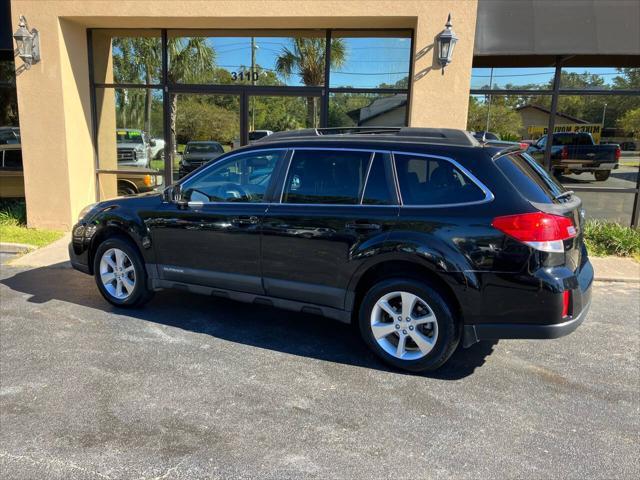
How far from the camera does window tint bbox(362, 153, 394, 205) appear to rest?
4.03 meters

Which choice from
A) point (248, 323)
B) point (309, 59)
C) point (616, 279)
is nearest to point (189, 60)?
point (309, 59)

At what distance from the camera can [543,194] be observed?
3.76 meters

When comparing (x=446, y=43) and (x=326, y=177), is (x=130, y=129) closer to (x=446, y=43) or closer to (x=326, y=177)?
(x=446, y=43)

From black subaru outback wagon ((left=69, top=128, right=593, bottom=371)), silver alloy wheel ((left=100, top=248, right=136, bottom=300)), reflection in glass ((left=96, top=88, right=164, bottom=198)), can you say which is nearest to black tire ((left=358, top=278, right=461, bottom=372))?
black subaru outback wagon ((left=69, top=128, right=593, bottom=371))

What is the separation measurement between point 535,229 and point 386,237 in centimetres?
103

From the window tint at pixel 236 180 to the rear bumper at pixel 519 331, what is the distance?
6.75 ft

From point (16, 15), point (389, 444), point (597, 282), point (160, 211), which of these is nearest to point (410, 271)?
point (389, 444)

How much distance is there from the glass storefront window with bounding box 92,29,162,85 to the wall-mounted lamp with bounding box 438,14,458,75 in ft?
15.8

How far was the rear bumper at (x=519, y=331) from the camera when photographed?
141 inches

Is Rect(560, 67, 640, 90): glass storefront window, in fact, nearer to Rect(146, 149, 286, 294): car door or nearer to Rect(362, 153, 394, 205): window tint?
Rect(362, 153, 394, 205): window tint

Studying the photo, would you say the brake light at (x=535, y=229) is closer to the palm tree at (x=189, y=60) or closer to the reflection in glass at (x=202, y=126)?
the reflection in glass at (x=202, y=126)

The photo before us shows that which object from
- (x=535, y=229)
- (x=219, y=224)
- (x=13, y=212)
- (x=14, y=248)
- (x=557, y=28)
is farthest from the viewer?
(x=13, y=212)

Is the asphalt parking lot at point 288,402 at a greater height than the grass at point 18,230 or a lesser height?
lesser

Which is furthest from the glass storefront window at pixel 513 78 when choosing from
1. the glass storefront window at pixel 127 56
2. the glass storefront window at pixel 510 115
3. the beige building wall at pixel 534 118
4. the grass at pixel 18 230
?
A: the grass at pixel 18 230
